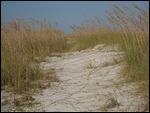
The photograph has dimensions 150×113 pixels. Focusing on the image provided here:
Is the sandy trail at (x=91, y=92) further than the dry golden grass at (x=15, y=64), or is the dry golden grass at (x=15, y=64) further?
the dry golden grass at (x=15, y=64)

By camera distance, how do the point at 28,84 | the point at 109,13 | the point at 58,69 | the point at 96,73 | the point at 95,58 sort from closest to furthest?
the point at 28,84
the point at 96,73
the point at 109,13
the point at 58,69
the point at 95,58

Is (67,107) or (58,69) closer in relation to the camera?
(67,107)

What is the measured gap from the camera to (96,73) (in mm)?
3713

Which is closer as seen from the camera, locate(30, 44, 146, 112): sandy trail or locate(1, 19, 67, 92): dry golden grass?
locate(30, 44, 146, 112): sandy trail

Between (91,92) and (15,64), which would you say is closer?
(91,92)

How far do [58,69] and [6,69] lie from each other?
1293mm

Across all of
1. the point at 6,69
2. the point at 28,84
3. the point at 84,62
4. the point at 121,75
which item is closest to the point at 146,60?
the point at 121,75

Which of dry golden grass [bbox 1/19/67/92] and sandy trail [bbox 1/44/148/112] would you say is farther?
dry golden grass [bbox 1/19/67/92]

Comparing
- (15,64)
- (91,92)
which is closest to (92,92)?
(91,92)

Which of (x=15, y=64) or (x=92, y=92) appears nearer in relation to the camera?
(x=92, y=92)

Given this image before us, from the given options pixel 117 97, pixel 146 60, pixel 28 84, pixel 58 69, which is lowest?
pixel 58 69

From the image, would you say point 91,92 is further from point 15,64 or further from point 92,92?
point 15,64

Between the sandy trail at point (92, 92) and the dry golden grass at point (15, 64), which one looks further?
the dry golden grass at point (15, 64)

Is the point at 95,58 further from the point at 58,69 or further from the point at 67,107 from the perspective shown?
the point at 67,107
